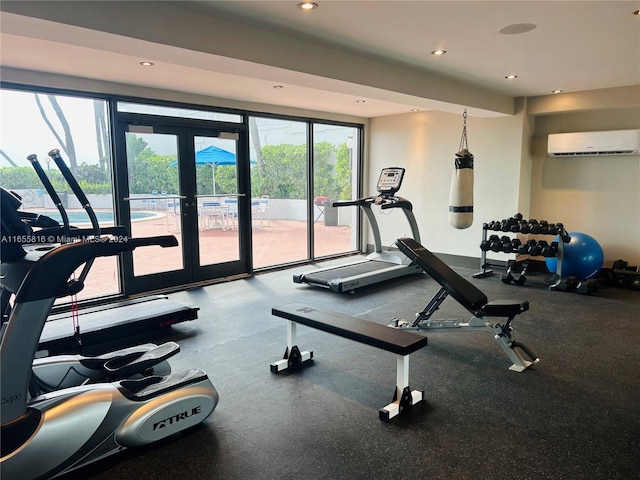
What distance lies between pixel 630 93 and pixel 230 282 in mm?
5381

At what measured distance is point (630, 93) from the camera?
520 cm

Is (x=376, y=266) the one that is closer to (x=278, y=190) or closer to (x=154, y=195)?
(x=278, y=190)

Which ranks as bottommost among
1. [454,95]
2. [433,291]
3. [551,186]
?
[433,291]

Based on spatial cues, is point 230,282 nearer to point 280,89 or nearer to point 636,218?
point 280,89

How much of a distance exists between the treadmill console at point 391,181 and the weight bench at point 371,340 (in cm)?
306

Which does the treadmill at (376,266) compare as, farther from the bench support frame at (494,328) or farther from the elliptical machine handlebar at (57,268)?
the elliptical machine handlebar at (57,268)

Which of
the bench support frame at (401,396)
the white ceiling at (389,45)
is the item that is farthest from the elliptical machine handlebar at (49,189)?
the bench support frame at (401,396)

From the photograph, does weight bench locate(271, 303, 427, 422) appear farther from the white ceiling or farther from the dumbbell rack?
the dumbbell rack

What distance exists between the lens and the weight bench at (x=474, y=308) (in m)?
3.16

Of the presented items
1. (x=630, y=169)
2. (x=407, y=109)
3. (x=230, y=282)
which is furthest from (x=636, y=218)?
(x=230, y=282)

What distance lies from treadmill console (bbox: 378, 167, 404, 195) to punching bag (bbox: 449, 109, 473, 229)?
0.71 meters

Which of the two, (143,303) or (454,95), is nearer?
(143,303)

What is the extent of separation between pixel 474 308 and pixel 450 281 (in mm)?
265

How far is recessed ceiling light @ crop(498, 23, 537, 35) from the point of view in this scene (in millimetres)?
3059
